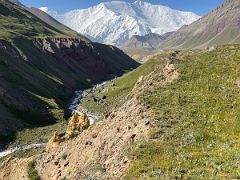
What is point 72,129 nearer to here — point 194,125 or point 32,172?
point 32,172

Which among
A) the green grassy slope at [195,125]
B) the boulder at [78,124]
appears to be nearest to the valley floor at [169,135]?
the green grassy slope at [195,125]

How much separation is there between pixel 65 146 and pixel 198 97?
12779 mm

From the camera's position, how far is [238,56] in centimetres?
4338

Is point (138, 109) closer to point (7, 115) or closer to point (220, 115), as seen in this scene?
point (220, 115)

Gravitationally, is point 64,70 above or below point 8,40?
below

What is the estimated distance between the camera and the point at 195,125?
3195 centimetres

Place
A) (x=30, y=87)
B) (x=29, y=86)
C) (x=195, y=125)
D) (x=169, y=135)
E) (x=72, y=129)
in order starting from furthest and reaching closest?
(x=29, y=86), (x=30, y=87), (x=72, y=129), (x=195, y=125), (x=169, y=135)

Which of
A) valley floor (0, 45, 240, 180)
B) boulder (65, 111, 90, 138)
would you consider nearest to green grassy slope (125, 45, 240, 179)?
valley floor (0, 45, 240, 180)

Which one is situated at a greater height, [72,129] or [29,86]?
[29,86]

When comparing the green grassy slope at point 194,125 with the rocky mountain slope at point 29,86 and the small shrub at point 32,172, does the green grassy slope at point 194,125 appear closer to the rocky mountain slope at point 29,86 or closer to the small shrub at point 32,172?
the small shrub at point 32,172

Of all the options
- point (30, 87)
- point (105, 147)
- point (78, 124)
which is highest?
point (30, 87)

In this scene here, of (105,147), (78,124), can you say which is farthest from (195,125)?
(78,124)

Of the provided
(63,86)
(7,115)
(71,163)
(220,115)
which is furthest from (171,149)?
(63,86)

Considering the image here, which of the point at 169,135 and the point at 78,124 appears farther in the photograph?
the point at 78,124
